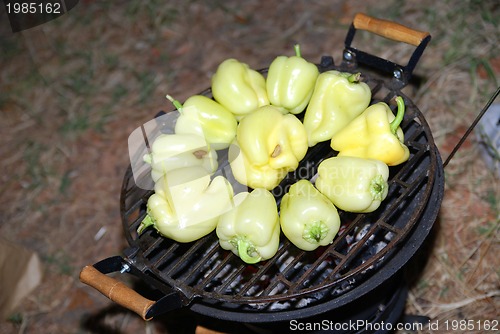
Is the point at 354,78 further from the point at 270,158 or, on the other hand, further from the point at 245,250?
the point at 245,250

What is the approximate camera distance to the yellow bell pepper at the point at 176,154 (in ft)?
6.67

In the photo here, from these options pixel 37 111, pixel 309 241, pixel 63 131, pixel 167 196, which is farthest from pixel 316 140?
pixel 37 111

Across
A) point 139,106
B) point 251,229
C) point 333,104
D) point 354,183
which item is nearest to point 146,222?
point 251,229

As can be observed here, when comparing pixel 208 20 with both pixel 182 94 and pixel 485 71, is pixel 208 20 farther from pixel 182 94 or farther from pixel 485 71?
pixel 485 71

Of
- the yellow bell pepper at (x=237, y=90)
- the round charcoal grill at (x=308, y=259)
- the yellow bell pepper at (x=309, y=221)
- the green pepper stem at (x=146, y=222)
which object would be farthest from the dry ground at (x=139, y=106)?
the yellow bell pepper at (x=237, y=90)

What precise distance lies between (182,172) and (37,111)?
2.55 metres

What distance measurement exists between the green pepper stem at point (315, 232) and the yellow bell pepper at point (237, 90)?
625 millimetres

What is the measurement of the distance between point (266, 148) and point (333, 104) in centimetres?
36

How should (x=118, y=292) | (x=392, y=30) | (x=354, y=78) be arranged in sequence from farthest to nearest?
(x=392, y=30), (x=354, y=78), (x=118, y=292)

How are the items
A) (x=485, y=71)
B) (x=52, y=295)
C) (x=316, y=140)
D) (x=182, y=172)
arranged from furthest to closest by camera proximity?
(x=485, y=71) < (x=52, y=295) < (x=316, y=140) < (x=182, y=172)

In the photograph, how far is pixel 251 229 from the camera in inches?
70.9

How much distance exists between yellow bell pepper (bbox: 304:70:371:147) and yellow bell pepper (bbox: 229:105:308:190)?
112 mm

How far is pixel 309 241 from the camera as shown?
1816mm

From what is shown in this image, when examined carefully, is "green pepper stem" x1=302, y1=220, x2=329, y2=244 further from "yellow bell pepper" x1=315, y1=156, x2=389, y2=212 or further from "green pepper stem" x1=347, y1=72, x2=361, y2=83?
"green pepper stem" x1=347, y1=72, x2=361, y2=83
